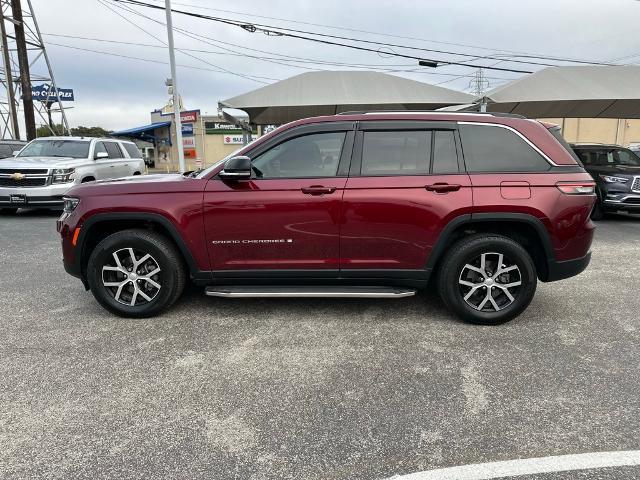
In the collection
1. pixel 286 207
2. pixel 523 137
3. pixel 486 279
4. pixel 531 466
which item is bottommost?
pixel 531 466

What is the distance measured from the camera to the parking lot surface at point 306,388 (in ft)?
7.36

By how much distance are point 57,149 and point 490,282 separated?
10.7 metres

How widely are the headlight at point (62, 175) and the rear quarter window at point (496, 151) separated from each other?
8850mm

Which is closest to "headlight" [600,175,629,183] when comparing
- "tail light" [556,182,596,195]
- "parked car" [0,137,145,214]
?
"tail light" [556,182,596,195]

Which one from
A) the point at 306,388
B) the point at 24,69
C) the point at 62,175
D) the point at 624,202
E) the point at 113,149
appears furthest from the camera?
the point at 24,69

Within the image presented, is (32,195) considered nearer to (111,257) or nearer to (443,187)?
(111,257)

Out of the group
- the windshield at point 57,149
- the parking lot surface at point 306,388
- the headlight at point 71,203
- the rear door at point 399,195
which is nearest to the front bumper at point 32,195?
the windshield at point 57,149

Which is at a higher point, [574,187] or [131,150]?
[131,150]

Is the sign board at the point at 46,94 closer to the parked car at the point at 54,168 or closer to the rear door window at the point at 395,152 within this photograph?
the parked car at the point at 54,168

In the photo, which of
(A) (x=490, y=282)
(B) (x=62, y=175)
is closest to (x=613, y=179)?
(A) (x=490, y=282)

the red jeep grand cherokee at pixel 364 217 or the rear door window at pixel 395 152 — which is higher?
the rear door window at pixel 395 152

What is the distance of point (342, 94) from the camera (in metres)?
12.8

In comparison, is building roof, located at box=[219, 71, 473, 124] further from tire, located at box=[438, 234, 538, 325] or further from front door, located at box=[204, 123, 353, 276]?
tire, located at box=[438, 234, 538, 325]

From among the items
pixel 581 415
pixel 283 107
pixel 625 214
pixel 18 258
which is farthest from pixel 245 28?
pixel 581 415
